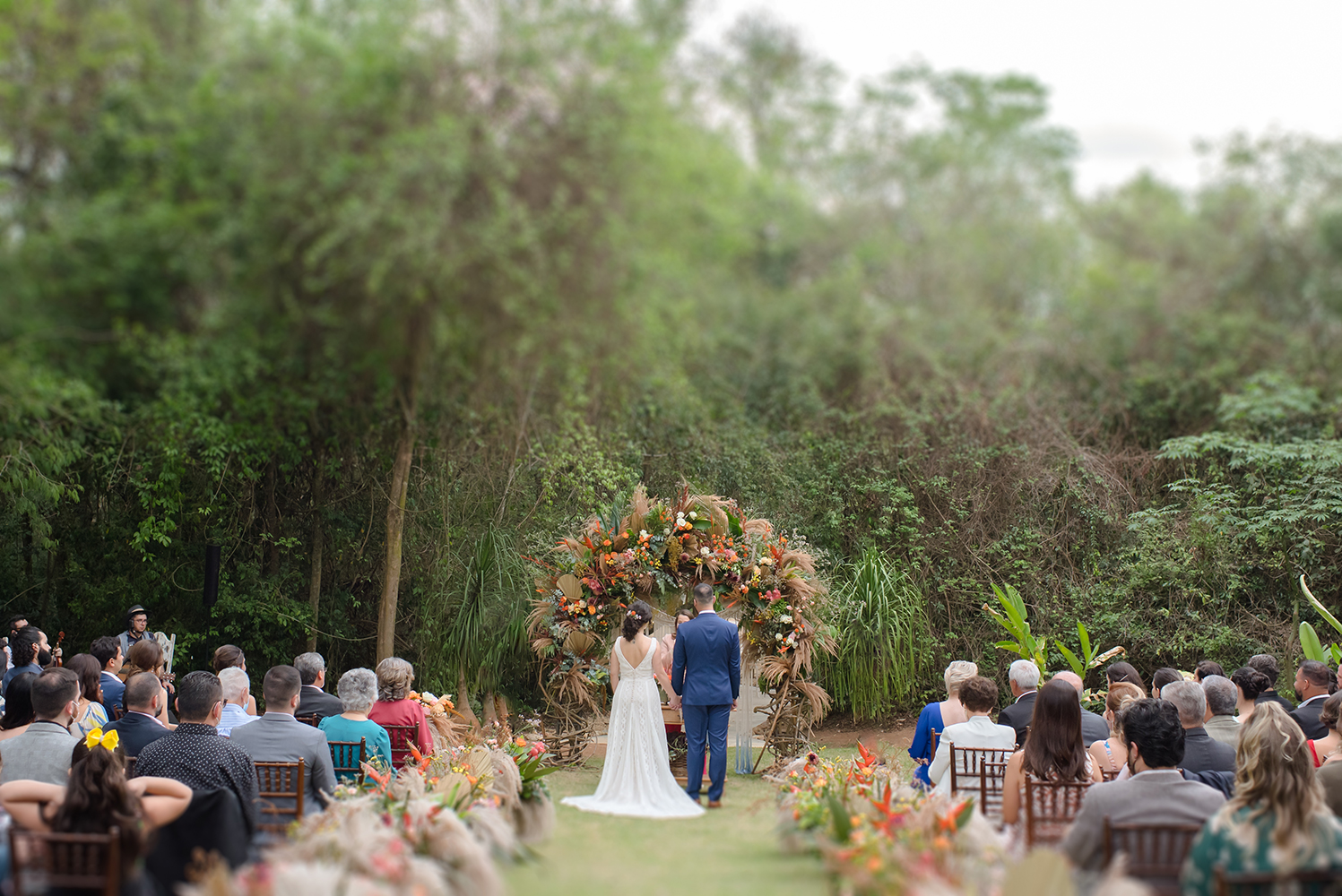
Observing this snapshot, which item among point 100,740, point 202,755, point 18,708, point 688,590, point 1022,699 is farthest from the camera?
point 688,590

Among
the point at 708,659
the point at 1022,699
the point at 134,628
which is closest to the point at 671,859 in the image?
the point at 708,659

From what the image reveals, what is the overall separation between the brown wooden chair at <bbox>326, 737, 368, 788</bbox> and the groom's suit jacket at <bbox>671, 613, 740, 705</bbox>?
2.39 m

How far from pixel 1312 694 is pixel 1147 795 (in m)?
2.70

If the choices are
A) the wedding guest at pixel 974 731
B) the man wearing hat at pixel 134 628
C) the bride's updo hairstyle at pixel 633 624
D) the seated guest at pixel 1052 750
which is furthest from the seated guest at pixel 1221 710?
the man wearing hat at pixel 134 628

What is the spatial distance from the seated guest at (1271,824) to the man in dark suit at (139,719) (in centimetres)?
438

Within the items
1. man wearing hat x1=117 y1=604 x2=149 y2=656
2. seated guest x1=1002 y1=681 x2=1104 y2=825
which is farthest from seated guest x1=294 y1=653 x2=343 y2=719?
seated guest x1=1002 y1=681 x2=1104 y2=825

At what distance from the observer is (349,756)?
5.78 meters

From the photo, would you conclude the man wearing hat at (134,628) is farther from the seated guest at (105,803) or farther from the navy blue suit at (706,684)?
the seated guest at (105,803)

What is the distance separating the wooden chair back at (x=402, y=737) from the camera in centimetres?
638

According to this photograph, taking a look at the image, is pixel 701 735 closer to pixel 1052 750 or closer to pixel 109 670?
pixel 1052 750

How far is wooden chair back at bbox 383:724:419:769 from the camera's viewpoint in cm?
638

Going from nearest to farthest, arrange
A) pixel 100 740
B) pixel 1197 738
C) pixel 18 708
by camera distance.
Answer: pixel 100 740 < pixel 18 708 < pixel 1197 738

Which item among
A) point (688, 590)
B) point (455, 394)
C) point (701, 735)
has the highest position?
point (455, 394)

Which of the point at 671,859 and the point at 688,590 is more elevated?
the point at 688,590
